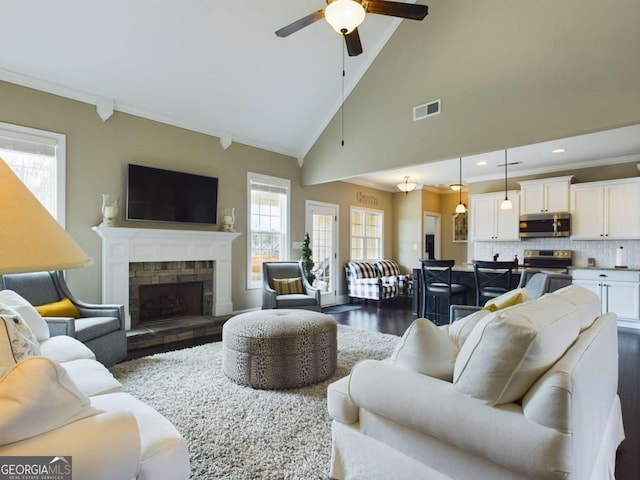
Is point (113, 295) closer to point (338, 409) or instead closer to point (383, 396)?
point (338, 409)

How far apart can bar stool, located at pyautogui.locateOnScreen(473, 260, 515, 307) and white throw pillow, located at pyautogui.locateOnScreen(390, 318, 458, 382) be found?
10.9 ft

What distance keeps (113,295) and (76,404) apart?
3.58 m

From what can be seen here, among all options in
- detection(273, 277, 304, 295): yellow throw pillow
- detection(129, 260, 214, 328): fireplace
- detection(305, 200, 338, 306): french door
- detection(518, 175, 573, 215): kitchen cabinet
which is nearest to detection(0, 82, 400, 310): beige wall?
detection(129, 260, 214, 328): fireplace

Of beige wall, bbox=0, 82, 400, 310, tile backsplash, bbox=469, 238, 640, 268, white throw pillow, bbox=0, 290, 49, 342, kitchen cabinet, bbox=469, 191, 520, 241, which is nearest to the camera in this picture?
white throw pillow, bbox=0, 290, 49, 342

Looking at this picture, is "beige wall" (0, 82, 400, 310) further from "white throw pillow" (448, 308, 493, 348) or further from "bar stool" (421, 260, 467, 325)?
"white throw pillow" (448, 308, 493, 348)

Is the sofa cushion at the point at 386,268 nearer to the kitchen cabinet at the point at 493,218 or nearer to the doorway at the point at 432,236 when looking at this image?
the doorway at the point at 432,236

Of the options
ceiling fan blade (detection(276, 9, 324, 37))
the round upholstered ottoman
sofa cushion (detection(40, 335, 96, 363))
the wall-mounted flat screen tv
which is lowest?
the round upholstered ottoman

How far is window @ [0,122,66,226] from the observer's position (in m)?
3.61

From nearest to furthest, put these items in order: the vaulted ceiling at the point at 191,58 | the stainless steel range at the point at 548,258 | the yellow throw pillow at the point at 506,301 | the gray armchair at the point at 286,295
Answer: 1. the yellow throw pillow at the point at 506,301
2. the vaulted ceiling at the point at 191,58
3. the gray armchair at the point at 286,295
4. the stainless steel range at the point at 548,258

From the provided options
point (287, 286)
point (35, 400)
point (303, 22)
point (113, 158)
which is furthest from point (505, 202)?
point (35, 400)

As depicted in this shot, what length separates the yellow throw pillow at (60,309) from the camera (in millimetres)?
3115

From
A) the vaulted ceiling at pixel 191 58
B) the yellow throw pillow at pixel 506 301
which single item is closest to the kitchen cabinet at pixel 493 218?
the vaulted ceiling at pixel 191 58

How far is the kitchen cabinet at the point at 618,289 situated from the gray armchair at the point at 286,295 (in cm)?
437

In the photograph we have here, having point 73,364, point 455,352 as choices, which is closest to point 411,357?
point 455,352
